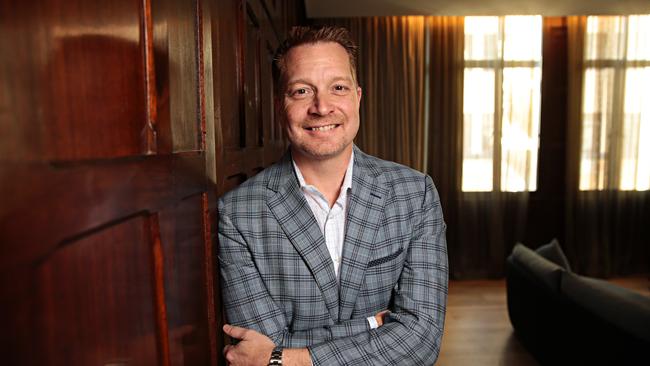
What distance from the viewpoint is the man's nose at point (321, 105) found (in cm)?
121

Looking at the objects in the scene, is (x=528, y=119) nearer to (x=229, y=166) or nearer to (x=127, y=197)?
(x=229, y=166)

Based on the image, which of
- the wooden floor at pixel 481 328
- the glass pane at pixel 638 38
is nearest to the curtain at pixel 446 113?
the wooden floor at pixel 481 328

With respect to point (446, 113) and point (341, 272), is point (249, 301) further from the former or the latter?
point (446, 113)

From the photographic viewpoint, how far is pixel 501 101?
16.2 ft

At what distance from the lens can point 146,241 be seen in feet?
2.01

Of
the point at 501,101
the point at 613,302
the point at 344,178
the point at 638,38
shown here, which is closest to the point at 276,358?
the point at 344,178

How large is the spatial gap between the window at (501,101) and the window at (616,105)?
0.55 m

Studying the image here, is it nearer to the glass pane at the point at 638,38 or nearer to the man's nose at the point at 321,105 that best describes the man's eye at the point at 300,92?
the man's nose at the point at 321,105

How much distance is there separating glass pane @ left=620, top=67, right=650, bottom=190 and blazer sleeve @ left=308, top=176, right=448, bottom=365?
4.74 meters

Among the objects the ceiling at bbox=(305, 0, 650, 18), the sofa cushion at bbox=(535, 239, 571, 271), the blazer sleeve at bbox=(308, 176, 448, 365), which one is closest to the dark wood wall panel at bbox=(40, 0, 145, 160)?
the blazer sleeve at bbox=(308, 176, 448, 365)

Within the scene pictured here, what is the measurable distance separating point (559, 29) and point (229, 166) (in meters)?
4.90

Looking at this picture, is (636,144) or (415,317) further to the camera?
(636,144)

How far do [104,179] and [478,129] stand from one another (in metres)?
4.92

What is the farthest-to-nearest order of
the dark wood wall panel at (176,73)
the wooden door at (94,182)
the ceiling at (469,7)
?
the ceiling at (469,7) → the dark wood wall panel at (176,73) → the wooden door at (94,182)
